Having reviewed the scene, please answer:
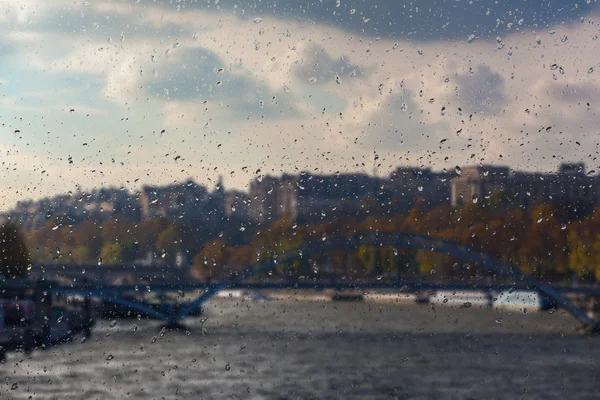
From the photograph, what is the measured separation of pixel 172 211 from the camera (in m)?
4.45

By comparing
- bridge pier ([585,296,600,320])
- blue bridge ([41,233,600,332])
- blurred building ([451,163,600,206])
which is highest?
blurred building ([451,163,600,206])

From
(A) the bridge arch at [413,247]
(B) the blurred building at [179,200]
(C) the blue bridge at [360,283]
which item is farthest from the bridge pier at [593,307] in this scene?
(B) the blurred building at [179,200]

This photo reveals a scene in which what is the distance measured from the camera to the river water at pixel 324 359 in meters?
7.42

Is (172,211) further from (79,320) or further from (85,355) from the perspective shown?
(85,355)

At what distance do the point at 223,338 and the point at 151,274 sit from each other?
691 cm

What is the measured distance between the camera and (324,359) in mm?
10359

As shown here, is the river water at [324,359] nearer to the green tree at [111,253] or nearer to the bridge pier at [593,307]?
the green tree at [111,253]

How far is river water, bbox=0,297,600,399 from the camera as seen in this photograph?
742cm

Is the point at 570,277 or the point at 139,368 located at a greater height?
the point at 570,277

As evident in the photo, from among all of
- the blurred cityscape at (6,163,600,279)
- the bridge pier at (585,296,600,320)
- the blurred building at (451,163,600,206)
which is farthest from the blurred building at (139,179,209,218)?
the bridge pier at (585,296,600,320)

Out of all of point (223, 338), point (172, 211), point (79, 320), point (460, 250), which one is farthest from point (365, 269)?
point (223, 338)

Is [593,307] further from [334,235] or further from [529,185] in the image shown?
[334,235]

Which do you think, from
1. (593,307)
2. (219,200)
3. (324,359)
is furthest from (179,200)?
(324,359)

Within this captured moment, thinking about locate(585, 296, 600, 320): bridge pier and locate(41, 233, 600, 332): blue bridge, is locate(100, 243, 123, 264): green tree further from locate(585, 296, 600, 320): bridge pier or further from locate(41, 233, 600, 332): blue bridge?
locate(585, 296, 600, 320): bridge pier
